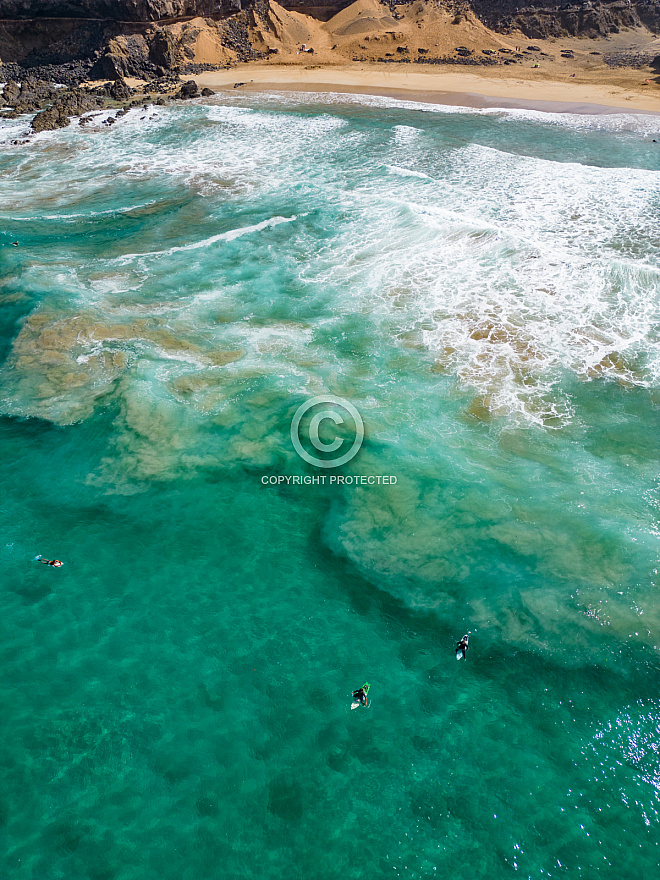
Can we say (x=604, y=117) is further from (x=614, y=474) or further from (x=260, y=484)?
(x=260, y=484)

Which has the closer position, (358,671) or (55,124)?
(358,671)

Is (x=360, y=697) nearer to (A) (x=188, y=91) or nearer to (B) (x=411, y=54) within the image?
(A) (x=188, y=91)

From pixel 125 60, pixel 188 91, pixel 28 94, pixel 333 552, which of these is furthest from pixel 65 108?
pixel 333 552

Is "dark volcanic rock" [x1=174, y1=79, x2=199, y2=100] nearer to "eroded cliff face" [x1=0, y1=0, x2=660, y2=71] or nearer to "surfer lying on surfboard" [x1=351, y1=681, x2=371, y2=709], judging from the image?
"eroded cliff face" [x1=0, y1=0, x2=660, y2=71]

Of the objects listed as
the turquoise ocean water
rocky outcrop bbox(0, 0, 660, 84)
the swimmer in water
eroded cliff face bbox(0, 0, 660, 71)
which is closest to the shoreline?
rocky outcrop bbox(0, 0, 660, 84)

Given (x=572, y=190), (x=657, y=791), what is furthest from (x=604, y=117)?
(x=657, y=791)

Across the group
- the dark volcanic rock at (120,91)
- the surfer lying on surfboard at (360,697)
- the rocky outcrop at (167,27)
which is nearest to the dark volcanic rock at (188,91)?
the dark volcanic rock at (120,91)

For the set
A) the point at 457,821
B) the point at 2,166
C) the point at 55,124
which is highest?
the point at 55,124
